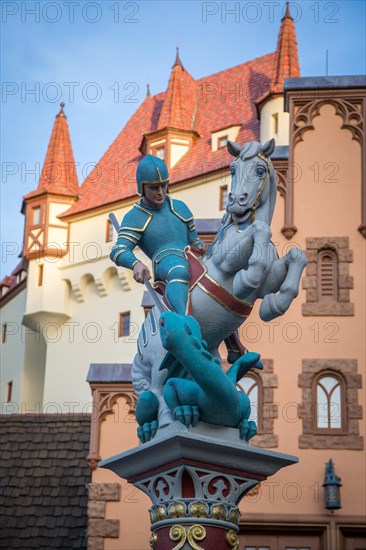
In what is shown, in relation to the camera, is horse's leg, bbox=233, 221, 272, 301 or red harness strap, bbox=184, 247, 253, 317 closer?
horse's leg, bbox=233, 221, 272, 301

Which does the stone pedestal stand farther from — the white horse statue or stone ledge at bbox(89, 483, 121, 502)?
stone ledge at bbox(89, 483, 121, 502)

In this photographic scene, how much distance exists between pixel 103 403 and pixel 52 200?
2483 cm

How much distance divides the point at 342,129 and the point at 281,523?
5.79m

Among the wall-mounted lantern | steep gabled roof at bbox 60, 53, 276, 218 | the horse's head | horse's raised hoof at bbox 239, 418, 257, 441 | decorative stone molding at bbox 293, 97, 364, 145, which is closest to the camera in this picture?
horse's raised hoof at bbox 239, 418, 257, 441

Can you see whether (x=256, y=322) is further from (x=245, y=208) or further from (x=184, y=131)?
(x=184, y=131)

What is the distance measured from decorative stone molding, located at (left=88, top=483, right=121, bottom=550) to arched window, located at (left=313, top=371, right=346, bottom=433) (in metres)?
2.85

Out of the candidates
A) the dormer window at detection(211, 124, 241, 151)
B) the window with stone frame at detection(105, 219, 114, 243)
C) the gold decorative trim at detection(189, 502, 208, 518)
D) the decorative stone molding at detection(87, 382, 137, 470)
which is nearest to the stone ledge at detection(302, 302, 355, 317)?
the decorative stone molding at detection(87, 382, 137, 470)

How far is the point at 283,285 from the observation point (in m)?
7.75

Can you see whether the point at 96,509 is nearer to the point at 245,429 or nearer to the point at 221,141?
the point at 245,429

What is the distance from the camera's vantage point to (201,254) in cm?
837

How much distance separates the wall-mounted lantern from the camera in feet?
52.0

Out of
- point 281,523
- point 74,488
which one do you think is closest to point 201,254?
point 281,523

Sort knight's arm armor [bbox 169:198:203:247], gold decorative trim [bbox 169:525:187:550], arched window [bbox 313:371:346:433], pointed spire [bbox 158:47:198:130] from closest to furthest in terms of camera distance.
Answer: gold decorative trim [bbox 169:525:187:550]
knight's arm armor [bbox 169:198:203:247]
arched window [bbox 313:371:346:433]
pointed spire [bbox 158:47:198:130]

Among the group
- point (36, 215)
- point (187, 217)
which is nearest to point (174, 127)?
point (36, 215)
